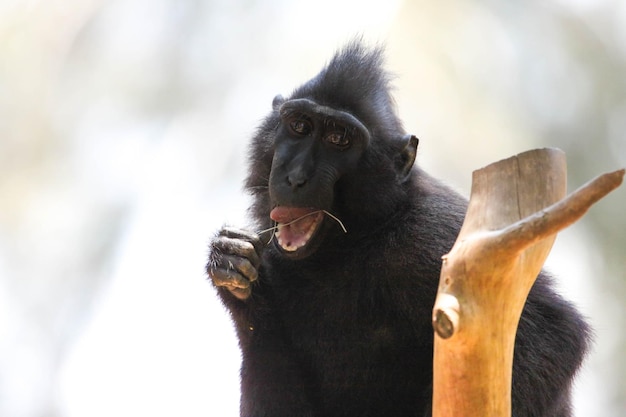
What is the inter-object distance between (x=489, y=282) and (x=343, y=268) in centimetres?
185

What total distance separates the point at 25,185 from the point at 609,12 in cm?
762

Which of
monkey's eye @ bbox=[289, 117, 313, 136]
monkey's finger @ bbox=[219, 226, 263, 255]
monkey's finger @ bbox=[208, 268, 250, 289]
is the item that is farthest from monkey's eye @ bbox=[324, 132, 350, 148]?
monkey's finger @ bbox=[208, 268, 250, 289]

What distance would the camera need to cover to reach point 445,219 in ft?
15.6

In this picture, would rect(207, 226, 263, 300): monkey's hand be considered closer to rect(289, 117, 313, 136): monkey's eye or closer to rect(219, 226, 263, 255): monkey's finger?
rect(219, 226, 263, 255): monkey's finger

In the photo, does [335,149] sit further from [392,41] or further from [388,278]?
[392,41]

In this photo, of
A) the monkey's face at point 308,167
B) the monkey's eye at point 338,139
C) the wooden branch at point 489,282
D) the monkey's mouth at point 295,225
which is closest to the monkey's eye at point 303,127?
the monkey's face at point 308,167

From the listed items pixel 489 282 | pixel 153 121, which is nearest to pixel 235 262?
pixel 489 282

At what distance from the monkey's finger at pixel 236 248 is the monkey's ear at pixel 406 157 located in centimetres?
99

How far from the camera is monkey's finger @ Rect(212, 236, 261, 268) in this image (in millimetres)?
4668

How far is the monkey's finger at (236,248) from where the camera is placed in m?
4.67

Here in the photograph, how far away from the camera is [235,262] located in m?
4.65

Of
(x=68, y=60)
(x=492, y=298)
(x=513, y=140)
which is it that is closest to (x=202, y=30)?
(x=68, y=60)

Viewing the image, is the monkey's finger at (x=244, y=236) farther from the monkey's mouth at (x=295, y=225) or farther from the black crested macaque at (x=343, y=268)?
the monkey's mouth at (x=295, y=225)

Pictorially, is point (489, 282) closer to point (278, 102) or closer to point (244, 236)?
point (244, 236)
